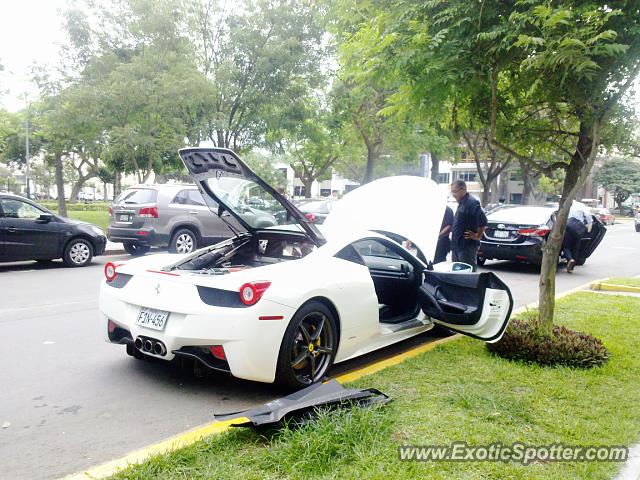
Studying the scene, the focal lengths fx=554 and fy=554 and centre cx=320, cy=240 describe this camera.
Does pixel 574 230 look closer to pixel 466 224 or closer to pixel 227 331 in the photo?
pixel 466 224

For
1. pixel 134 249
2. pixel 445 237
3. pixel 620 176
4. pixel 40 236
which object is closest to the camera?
pixel 445 237

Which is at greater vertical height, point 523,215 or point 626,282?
point 523,215

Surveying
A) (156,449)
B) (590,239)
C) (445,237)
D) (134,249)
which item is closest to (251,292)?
(156,449)

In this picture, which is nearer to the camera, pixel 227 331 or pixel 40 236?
pixel 227 331

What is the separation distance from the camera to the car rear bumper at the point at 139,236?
12688 millimetres

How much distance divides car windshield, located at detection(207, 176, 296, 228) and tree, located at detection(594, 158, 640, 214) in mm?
59803

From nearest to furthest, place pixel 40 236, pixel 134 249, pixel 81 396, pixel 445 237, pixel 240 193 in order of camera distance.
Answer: pixel 81 396, pixel 240 193, pixel 445 237, pixel 40 236, pixel 134 249

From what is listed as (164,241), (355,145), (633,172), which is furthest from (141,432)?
(633,172)

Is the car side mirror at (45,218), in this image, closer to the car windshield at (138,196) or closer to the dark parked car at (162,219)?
the dark parked car at (162,219)

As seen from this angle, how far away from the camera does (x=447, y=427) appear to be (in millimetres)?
3500

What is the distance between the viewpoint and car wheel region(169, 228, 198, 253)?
13.0 metres

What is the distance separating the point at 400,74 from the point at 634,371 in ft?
11.1

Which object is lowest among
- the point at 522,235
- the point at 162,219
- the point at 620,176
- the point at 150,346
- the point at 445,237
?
the point at 150,346

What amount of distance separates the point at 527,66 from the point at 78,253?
9.92 m
